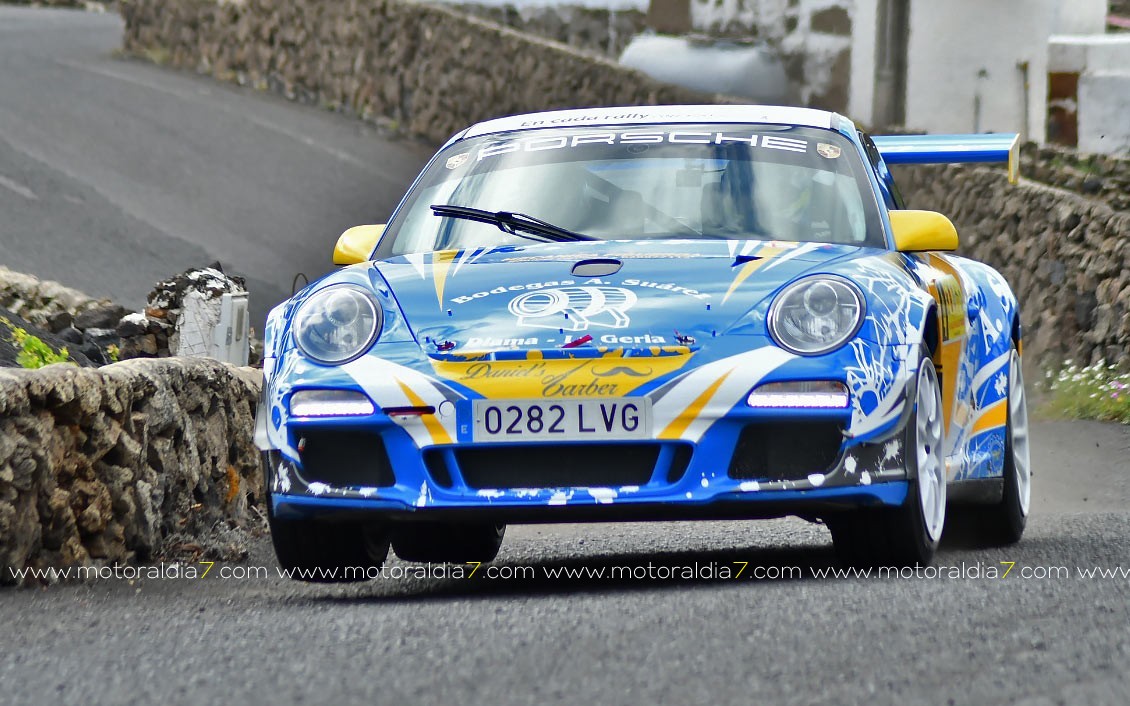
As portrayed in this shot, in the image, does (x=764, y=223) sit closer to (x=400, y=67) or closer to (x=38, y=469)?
(x=38, y=469)

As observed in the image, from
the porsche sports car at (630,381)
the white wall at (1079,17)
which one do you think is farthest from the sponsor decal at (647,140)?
the white wall at (1079,17)

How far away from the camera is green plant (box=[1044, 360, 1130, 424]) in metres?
14.0

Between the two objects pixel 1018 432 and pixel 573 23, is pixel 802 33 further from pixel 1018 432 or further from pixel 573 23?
pixel 1018 432

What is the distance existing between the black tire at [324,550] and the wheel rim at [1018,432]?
240 cm

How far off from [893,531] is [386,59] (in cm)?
2146

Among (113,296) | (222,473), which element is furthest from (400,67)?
(222,473)

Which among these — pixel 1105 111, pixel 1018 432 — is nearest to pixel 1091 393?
pixel 1018 432

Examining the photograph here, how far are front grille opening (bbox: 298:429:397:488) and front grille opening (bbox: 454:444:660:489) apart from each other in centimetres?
23

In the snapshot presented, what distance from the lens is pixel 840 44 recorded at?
25.5 metres

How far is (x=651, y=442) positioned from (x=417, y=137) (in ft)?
68.6

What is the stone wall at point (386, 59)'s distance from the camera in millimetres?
24656

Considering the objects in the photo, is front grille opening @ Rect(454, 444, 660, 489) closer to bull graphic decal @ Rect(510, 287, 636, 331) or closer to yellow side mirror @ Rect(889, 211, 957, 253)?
bull graphic decal @ Rect(510, 287, 636, 331)

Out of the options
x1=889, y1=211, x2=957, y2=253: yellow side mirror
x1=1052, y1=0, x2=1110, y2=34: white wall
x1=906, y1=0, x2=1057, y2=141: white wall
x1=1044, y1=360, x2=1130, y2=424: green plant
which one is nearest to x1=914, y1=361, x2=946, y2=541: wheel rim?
x1=889, y1=211, x2=957, y2=253: yellow side mirror

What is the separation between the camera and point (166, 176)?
20953 millimetres
